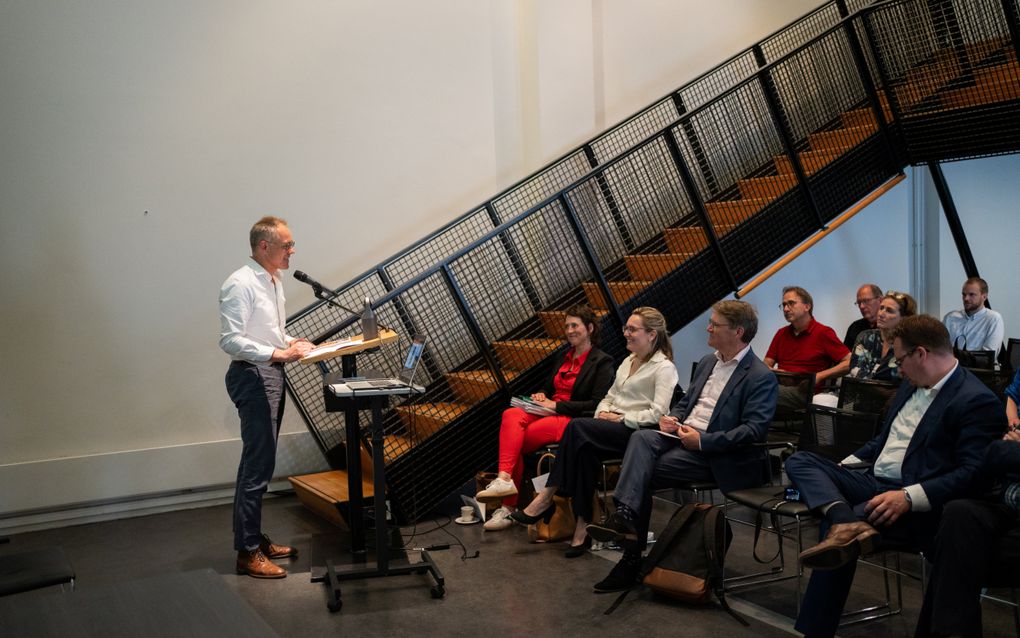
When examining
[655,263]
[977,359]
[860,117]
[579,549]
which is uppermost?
[860,117]

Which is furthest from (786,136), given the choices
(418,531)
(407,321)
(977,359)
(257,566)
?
(257,566)

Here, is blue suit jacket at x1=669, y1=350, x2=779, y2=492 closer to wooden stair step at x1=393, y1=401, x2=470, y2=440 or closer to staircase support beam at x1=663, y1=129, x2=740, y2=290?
staircase support beam at x1=663, y1=129, x2=740, y2=290

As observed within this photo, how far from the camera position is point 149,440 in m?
6.32

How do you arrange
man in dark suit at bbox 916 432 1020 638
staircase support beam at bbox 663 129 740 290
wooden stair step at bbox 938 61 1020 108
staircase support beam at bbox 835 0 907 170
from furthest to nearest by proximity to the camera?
staircase support beam at bbox 835 0 907 170
wooden stair step at bbox 938 61 1020 108
staircase support beam at bbox 663 129 740 290
man in dark suit at bbox 916 432 1020 638

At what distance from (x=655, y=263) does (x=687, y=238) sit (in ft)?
1.05

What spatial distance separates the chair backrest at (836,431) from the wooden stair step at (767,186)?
241cm

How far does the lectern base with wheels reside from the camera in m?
4.26

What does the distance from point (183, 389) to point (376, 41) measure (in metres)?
3.04

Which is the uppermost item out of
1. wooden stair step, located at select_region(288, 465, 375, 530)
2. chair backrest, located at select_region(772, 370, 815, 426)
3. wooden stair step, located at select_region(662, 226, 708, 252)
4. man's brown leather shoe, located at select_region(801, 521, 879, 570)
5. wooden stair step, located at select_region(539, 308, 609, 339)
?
wooden stair step, located at select_region(662, 226, 708, 252)

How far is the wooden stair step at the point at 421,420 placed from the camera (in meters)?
5.67

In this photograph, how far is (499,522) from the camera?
5.41m

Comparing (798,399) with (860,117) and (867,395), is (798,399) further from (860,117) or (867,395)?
(860,117)

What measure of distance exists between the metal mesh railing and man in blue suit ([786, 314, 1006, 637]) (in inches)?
102

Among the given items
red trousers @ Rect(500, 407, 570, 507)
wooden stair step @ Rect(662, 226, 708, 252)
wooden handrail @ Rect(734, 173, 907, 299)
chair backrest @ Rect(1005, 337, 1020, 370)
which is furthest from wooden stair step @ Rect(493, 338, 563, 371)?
chair backrest @ Rect(1005, 337, 1020, 370)
